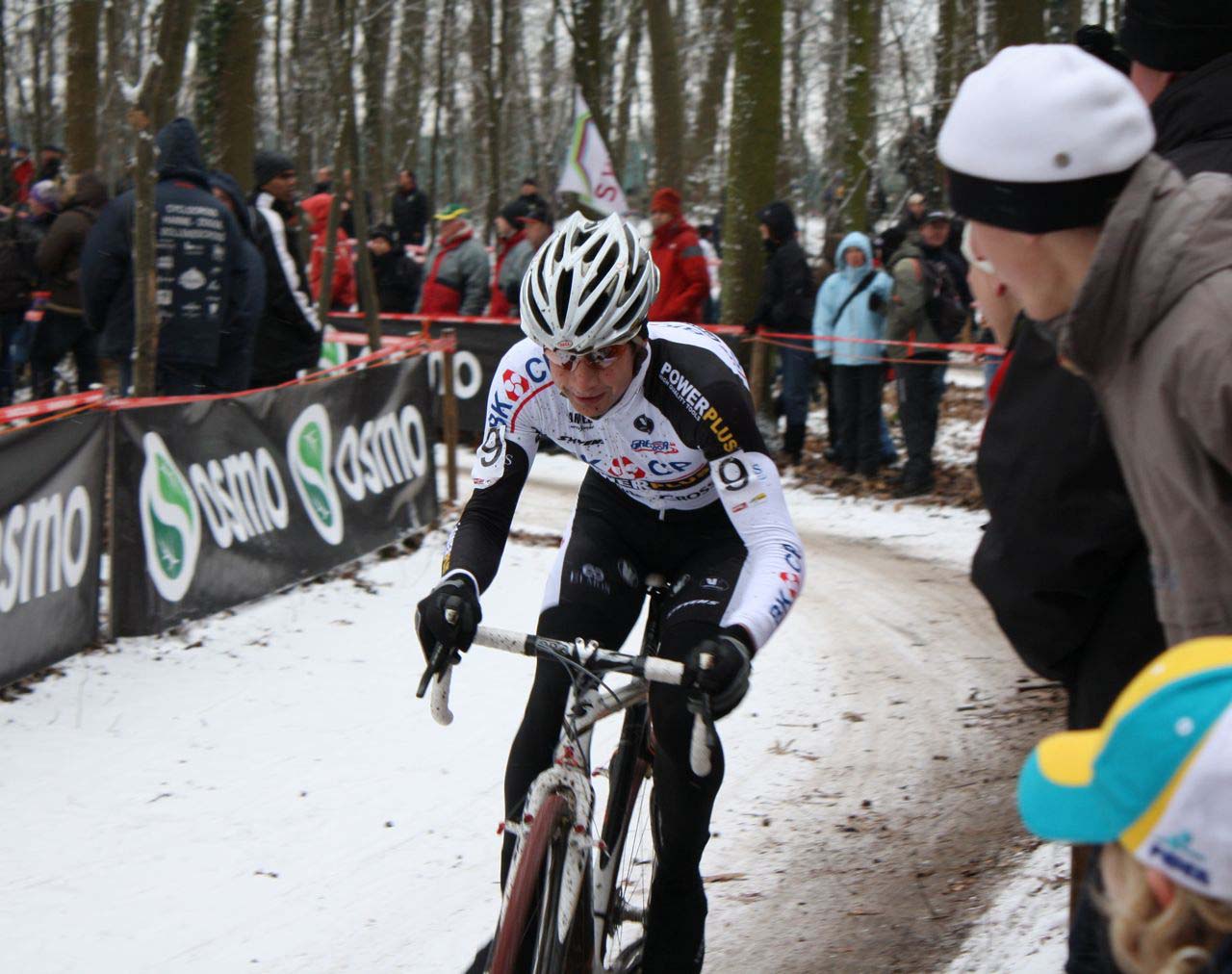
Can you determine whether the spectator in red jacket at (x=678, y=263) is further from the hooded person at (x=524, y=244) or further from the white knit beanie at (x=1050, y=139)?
the white knit beanie at (x=1050, y=139)

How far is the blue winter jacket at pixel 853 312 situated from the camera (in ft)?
38.4

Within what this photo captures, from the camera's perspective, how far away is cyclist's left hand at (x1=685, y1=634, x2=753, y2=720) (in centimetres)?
313

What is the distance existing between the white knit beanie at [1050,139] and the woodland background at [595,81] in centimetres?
673

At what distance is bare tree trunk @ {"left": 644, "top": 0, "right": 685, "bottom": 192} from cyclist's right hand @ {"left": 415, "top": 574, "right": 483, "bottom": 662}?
58.8 ft

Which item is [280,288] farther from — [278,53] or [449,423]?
[278,53]

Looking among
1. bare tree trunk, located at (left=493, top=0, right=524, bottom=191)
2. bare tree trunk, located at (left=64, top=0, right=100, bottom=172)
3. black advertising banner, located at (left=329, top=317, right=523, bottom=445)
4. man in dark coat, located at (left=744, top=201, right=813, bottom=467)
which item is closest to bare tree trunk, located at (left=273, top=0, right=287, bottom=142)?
bare tree trunk, located at (left=493, top=0, right=524, bottom=191)

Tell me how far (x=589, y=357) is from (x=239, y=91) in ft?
33.6

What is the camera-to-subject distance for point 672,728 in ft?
11.6

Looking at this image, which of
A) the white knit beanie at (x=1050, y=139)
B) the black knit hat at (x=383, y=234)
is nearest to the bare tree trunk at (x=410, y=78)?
the black knit hat at (x=383, y=234)

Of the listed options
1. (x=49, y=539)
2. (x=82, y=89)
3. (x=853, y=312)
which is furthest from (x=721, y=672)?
(x=82, y=89)

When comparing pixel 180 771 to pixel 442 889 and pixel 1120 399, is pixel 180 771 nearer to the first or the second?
pixel 442 889

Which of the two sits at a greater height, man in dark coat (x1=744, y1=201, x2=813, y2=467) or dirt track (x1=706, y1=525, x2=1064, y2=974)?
man in dark coat (x1=744, y1=201, x2=813, y2=467)

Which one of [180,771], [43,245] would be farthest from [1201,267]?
[43,245]

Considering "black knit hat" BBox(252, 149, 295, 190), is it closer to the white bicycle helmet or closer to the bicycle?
the white bicycle helmet
